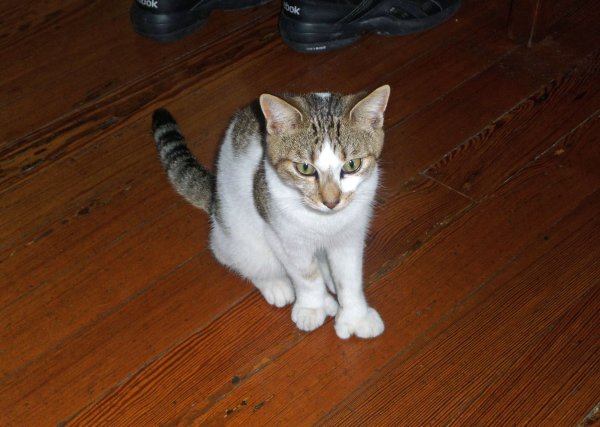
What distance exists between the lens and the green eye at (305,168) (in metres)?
1.40

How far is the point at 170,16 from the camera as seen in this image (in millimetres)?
2482

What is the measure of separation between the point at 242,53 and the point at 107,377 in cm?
128

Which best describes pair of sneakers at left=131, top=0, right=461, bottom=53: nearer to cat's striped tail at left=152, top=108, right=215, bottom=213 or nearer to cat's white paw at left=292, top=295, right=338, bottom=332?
cat's striped tail at left=152, top=108, right=215, bottom=213

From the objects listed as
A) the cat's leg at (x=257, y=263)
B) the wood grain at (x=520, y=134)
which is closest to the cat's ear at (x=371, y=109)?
the cat's leg at (x=257, y=263)

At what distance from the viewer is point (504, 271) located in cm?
173

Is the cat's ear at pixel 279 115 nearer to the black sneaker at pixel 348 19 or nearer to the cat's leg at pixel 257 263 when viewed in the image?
the cat's leg at pixel 257 263

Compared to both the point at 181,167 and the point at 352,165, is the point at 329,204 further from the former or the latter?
the point at 181,167

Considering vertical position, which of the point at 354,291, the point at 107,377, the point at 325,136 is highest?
the point at 325,136

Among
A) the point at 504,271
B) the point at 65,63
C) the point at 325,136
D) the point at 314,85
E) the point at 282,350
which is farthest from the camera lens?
the point at 65,63

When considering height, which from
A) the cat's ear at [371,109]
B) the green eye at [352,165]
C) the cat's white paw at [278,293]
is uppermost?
the cat's ear at [371,109]

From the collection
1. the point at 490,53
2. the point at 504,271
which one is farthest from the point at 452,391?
the point at 490,53

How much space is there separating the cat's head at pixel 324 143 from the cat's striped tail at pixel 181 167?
417 mm

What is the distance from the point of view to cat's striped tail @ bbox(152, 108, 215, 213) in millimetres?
1817

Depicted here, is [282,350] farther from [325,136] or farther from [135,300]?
[325,136]
